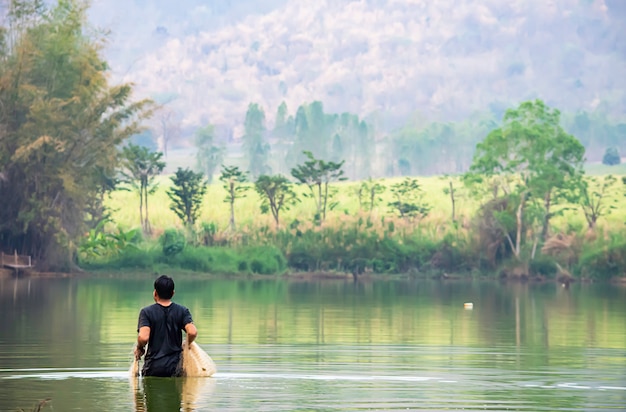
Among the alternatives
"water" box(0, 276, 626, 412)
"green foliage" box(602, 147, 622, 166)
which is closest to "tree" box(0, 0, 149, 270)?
"water" box(0, 276, 626, 412)

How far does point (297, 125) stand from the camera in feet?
539

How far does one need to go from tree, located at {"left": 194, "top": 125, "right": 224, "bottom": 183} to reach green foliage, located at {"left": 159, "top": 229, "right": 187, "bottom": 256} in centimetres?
9197

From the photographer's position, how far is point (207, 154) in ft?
490

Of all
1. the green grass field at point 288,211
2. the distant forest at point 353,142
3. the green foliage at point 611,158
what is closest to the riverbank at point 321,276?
the green grass field at point 288,211

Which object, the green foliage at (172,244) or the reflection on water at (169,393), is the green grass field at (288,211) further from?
the reflection on water at (169,393)

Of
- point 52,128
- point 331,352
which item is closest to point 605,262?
point 52,128

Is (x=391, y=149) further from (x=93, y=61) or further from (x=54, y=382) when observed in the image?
(x=54, y=382)

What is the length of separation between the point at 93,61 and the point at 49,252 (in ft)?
25.2

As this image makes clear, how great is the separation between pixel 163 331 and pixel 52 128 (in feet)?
133

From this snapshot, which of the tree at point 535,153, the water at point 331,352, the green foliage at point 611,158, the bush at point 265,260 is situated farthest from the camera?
the green foliage at point 611,158

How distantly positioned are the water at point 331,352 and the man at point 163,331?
21 cm

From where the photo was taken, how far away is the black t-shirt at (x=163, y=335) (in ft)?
43.5

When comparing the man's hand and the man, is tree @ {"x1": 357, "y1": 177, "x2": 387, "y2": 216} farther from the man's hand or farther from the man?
the man's hand

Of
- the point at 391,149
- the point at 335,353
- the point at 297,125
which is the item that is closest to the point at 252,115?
the point at 297,125
